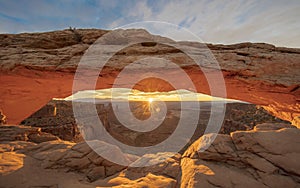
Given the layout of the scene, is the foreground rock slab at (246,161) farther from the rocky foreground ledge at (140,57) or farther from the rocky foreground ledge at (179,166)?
the rocky foreground ledge at (140,57)

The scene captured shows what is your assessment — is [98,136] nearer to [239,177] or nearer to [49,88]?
[49,88]

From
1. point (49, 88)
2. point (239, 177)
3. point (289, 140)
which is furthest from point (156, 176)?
point (49, 88)

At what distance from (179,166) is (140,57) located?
16.9ft

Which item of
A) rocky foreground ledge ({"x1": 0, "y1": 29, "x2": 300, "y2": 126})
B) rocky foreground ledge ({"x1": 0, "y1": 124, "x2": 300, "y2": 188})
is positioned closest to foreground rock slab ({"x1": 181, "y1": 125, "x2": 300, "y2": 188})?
rocky foreground ledge ({"x1": 0, "y1": 124, "x2": 300, "y2": 188})

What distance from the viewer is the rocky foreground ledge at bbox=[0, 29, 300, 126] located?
708 centimetres

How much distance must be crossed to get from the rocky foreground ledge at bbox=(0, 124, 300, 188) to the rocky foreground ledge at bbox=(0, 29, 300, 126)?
9.49 feet

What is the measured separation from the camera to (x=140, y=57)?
24.8 ft

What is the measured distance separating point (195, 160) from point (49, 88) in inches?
401

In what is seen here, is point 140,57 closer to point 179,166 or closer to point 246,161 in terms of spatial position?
point 179,166

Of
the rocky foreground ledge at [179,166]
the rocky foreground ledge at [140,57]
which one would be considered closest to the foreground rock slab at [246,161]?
the rocky foreground ledge at [179,166]

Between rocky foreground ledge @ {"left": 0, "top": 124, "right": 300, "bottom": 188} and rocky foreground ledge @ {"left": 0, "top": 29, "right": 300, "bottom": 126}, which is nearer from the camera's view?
rocky foreground ledge @ {"left": 0, "top": 124, "right": 300, "bottom": 188}

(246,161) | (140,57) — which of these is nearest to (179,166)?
(246,161)

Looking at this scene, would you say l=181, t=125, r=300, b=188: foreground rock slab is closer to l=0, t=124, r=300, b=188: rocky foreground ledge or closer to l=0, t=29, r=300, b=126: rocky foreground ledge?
Result: l=0, t=124, r=300, b=188: rocky foreground ledge

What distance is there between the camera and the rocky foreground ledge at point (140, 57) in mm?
7078
